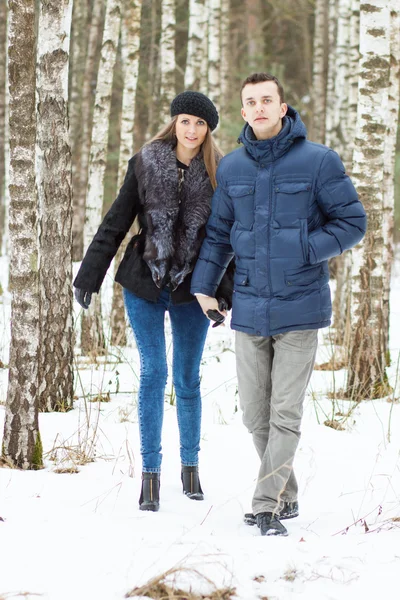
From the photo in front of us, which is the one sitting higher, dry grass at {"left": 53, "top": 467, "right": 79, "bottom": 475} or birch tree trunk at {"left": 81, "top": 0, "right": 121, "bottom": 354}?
birch tree trunk at {"left": 81, "top": 0, "right": 121, "bottom": 354}

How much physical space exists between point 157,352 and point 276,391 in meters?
0.66

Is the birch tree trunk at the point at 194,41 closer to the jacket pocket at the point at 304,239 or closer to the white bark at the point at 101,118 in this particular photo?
the white bark at the point at 101,118

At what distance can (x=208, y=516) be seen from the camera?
3652 mm

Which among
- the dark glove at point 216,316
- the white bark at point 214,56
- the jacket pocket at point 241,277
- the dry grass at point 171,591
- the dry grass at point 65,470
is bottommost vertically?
the dry grass at point 65,470

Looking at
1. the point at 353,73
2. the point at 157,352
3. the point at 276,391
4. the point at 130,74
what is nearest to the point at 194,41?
the point at 130,74

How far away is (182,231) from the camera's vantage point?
369 cm

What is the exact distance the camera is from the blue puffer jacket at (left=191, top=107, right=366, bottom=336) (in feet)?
10.7

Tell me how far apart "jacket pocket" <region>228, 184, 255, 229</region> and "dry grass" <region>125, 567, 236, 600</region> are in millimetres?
1579

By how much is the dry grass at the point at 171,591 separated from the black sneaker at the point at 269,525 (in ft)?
2.43

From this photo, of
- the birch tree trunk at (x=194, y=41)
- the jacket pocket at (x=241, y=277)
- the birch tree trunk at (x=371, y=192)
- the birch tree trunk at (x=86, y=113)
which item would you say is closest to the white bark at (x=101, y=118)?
the birch tree trunk at (x=194, y=41)

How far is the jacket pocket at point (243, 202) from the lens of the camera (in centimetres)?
335

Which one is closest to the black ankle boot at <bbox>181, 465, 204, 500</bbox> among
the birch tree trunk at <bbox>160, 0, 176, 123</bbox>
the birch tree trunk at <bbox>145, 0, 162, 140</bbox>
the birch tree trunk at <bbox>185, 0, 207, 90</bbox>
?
the birch tree trunk at <bbox>160, 0, 176, 123</bbox>

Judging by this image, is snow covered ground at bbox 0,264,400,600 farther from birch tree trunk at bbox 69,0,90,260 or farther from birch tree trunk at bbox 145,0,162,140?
birch tree trunk at bbox 145,0,162,140

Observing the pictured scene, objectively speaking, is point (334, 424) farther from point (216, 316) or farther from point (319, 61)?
point (319, 61)
